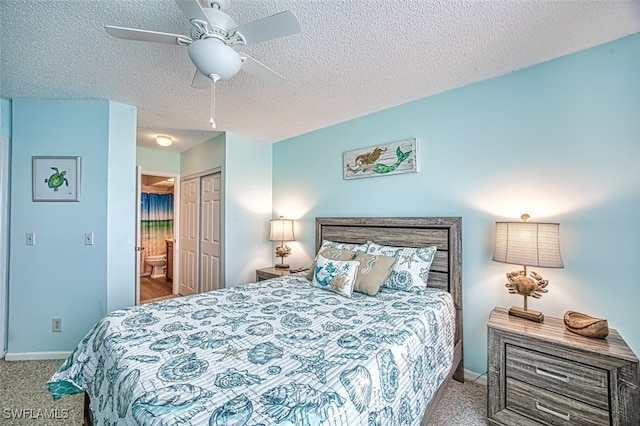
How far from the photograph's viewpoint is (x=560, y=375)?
1.52m

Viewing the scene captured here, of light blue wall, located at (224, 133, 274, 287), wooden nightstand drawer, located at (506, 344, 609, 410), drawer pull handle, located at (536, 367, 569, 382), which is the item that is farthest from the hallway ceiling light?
drawer pull handle, located at (536, 367, 569, 382)

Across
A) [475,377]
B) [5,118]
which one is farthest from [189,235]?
[475,377]

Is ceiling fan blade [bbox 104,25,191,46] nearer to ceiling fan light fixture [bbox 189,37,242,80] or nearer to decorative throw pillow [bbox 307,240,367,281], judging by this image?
ceiling fan light fixture [bbox 189,37,242,80]

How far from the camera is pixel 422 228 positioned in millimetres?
2500

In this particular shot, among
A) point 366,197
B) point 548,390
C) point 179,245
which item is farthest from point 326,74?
point 179,245

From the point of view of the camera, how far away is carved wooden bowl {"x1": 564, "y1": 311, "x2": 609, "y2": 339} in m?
1.52

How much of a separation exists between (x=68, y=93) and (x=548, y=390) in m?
4.28

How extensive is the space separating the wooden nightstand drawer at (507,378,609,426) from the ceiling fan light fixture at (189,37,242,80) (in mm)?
2446

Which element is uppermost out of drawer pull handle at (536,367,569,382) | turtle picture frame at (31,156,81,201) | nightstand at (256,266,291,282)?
turtle picture frame at (31,156,81,201)

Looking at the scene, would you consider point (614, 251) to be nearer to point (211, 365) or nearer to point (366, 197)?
point (366, 197)

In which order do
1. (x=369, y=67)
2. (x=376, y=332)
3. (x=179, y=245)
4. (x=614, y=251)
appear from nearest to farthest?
(x=376, y=332) → (x=614, y=251) → (x=369, y=67) → (x=179, y=245)

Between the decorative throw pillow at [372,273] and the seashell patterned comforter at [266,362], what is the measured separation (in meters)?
0.13

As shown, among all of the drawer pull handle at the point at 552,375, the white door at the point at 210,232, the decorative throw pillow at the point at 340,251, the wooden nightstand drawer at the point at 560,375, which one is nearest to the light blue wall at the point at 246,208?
the white door at the point at 210,232

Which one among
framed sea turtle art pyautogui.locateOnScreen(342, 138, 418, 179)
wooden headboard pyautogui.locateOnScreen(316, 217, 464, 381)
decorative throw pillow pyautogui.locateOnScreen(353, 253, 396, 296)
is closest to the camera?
decorative throw pillow pyautogui.locateOnScreen(353, 253, 396, 296)
